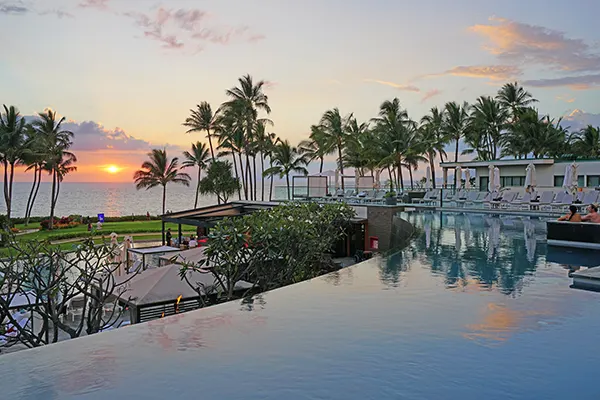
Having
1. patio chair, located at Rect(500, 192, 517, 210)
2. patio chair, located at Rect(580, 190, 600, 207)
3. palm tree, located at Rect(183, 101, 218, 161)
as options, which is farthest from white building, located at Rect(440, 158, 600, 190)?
palm tree, located at Rect(183, 101, 218, 161)

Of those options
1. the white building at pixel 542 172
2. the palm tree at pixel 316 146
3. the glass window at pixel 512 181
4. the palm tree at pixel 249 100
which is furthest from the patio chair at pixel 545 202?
the palm tree at pixel 249 100

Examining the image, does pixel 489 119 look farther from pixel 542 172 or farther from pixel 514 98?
pixel 542 172

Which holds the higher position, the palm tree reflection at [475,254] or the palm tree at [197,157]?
the palm tree at [197,157]

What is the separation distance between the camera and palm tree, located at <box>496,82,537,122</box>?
133ft

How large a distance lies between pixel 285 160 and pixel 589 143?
2931 centimetres

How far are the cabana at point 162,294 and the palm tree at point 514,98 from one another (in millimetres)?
38570

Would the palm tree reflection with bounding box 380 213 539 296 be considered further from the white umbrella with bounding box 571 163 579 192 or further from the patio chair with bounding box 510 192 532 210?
the white umbrella with bounding box 571 163 579 192

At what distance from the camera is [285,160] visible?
4419 cm

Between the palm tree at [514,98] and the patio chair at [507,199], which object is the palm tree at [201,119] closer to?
the palm tree at [514,98]

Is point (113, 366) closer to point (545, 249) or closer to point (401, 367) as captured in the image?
point (401, 367)

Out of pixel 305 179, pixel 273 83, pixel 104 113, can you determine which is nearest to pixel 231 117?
pixel 273 83

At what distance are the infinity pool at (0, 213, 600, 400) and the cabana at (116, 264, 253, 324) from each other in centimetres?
386

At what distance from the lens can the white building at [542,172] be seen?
25.2 m

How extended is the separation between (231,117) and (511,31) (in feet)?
77.5
